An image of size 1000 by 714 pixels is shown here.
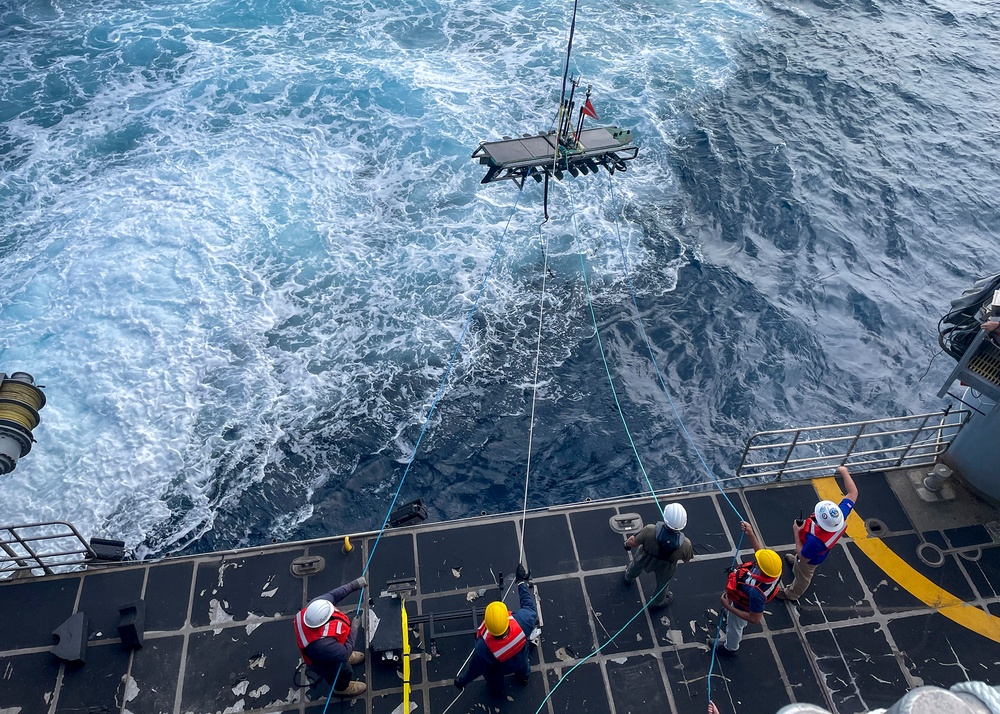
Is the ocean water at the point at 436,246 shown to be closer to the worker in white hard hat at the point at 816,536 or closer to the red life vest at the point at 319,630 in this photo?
the worker in white hard hat at the point at 816,536

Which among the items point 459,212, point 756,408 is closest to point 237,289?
point 459,212

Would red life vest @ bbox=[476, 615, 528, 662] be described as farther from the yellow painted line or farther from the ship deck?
the yellow painted line

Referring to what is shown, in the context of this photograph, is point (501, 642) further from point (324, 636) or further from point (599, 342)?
point (599, 342)

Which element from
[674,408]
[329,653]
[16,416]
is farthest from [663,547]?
[16,416]

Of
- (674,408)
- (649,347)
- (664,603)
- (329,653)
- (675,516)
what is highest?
(675,516)

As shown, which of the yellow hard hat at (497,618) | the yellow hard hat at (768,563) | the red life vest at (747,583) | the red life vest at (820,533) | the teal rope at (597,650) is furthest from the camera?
the teal rope at (597,650)

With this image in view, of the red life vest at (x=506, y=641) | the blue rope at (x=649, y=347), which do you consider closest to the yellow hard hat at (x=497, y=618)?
the red life vest at (x=506, y=641)
